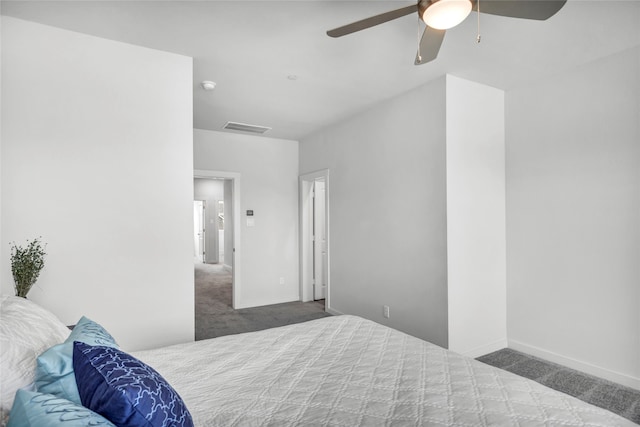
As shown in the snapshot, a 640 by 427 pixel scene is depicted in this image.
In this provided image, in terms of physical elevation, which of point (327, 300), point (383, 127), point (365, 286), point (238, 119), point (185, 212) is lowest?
point (327, 300)

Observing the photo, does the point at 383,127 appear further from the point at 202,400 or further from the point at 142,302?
the point at 202,400

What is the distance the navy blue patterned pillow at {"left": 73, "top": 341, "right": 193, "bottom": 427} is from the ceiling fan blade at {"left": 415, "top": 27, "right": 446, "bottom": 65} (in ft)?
6.99

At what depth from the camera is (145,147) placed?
264 centimetres

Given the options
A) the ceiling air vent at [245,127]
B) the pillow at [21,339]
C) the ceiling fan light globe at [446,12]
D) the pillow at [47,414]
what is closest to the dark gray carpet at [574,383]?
the ceiling fan light globe at [446,12]

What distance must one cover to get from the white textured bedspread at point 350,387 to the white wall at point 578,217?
2.08 meters

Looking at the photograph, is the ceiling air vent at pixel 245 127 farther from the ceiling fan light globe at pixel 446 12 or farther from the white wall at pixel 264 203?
the ceiling fan light globe at pixel 446 12

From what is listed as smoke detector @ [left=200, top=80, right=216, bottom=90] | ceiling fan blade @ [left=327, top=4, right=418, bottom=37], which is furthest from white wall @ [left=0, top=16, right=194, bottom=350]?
ceiling fan blade @ [left=327, top=4, right=418, bottom=37]

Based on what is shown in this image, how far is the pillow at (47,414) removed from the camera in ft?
2.51

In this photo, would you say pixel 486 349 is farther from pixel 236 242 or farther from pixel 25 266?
pixel 25 266

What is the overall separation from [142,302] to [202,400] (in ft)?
5.13

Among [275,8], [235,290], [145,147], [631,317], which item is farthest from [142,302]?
[631,317]

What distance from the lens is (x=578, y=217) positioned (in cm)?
307

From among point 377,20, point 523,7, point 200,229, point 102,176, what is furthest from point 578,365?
point 200,229

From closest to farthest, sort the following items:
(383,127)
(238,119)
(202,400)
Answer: (202,400)
(383,127)
(238,119)
